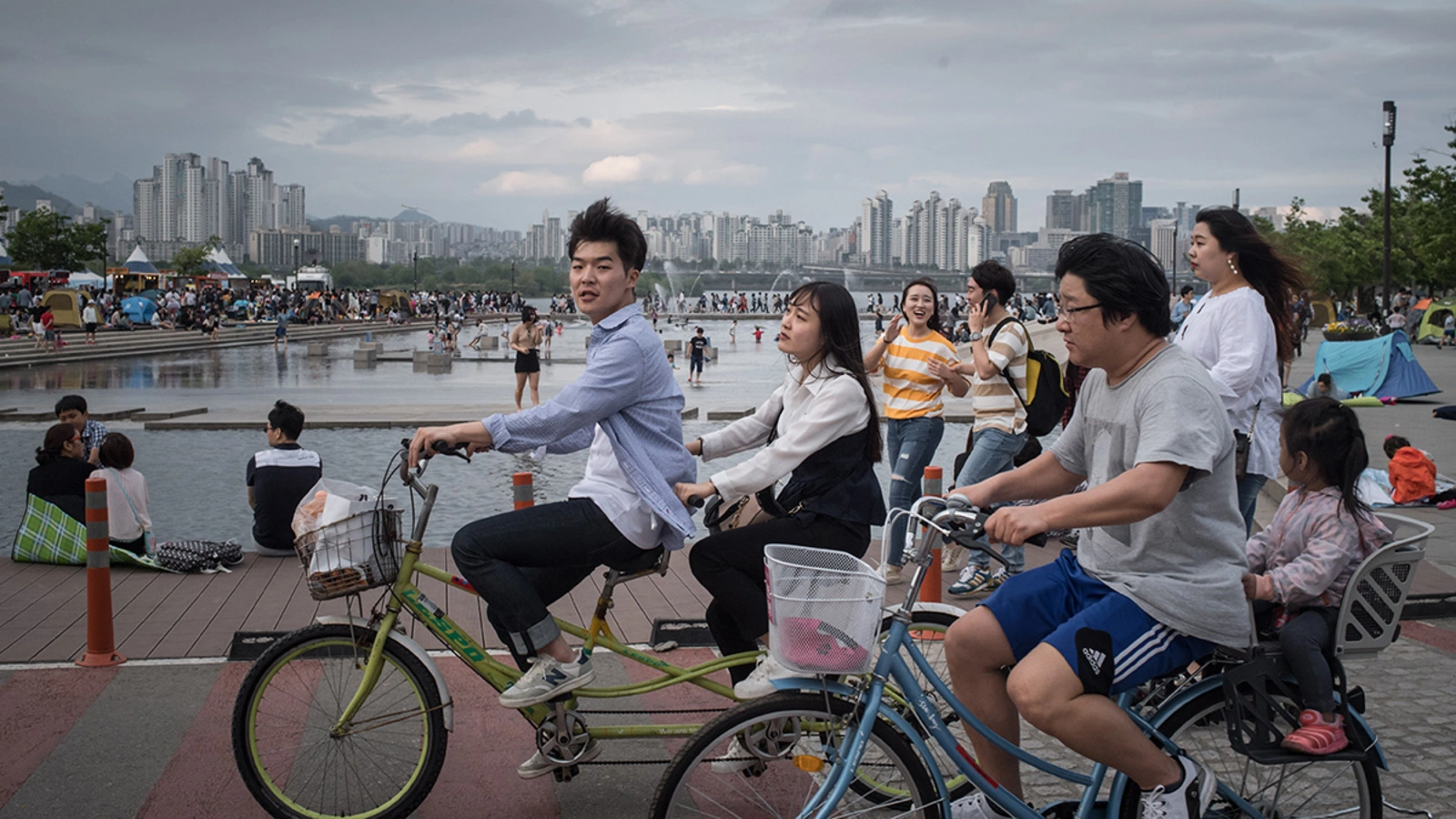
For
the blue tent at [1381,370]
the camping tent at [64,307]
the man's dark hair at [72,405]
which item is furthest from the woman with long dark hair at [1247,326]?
the camping tent at [64,307]

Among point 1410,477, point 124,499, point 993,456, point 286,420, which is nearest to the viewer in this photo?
point 993,456

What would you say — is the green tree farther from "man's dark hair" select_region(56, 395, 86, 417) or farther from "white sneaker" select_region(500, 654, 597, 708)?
"white sneaker" select_region(500, 654, 597, 708)

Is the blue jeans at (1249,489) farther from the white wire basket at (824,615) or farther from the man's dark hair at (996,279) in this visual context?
the white wire basket at (824,615)

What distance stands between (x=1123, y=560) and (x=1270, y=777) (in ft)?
2.96

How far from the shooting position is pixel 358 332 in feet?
188

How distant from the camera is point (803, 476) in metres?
4.26

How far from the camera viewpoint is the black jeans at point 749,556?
415 centimetres

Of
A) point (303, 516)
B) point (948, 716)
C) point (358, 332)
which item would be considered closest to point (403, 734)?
point (303, 516)

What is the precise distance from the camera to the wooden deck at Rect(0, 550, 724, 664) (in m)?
6.29

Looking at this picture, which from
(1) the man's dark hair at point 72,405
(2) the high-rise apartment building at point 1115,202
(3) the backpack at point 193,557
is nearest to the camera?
(3) the backpack at point 193,557

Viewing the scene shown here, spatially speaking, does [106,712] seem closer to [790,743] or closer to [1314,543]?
[790,743]

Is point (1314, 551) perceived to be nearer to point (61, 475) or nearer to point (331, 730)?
point (331, 730)

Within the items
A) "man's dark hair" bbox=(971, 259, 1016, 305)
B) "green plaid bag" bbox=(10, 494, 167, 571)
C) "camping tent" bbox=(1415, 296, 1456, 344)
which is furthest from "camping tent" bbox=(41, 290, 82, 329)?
"camping tent" bbox=(1415, 296, 1456, 344)

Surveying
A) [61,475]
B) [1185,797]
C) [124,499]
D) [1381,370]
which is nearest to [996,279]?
[1185,797]
